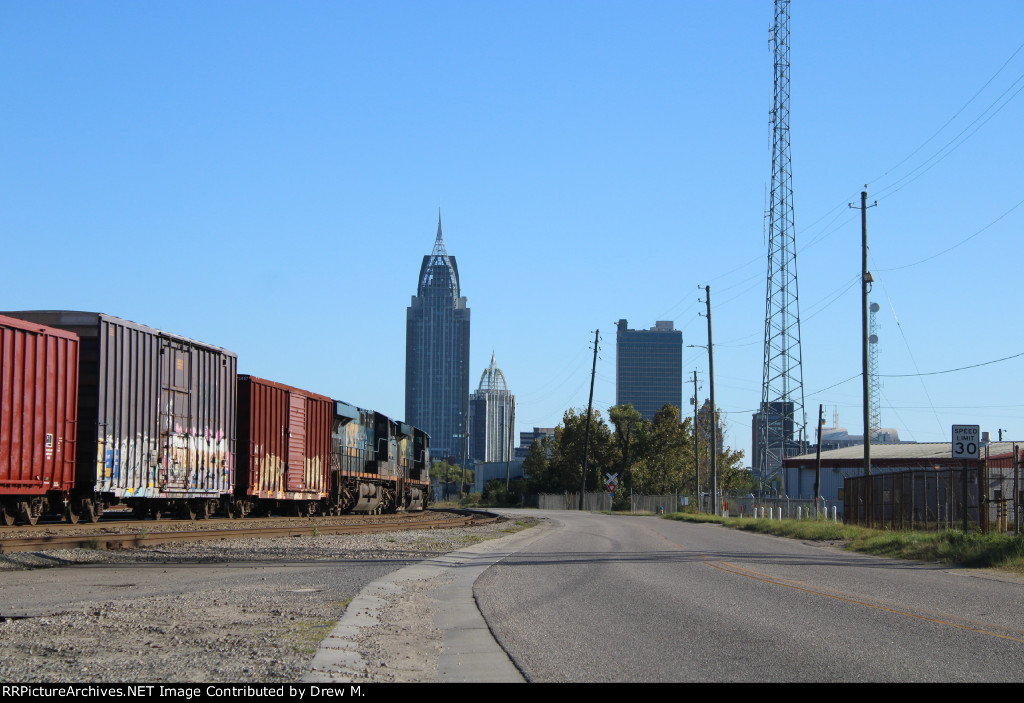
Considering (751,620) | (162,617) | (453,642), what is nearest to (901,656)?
(751,620)

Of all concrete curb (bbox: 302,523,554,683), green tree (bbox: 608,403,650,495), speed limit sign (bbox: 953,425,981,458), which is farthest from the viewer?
green tree (bbox: 608,403,650,495)

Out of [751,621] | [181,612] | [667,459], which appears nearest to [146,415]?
[181,612]

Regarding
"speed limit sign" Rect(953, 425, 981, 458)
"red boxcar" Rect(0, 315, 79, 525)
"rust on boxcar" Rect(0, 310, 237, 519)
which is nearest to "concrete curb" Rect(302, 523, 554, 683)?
"red boxcar" Rect(0, 315, 79, 525)

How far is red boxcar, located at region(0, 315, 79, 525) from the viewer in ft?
58.0

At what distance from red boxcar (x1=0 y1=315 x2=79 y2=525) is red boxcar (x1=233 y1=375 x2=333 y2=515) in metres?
8.00

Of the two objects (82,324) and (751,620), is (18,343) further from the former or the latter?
(751,620)

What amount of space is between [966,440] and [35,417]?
64.5 ft

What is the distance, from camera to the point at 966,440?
22.3 m

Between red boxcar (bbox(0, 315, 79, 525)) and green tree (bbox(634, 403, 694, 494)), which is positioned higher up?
red boxcar (bbox(0, 315, 79, 525))

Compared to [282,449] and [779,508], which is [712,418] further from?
[282,449]

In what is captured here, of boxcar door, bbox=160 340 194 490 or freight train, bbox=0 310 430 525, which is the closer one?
freight train, bbox=0 310 430 525

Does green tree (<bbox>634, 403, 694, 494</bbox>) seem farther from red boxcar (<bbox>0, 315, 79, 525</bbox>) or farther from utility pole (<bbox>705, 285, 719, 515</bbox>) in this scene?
red boxcar (<bbox>0, 315, 79, 525</bbox>)

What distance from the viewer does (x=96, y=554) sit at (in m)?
16.7
